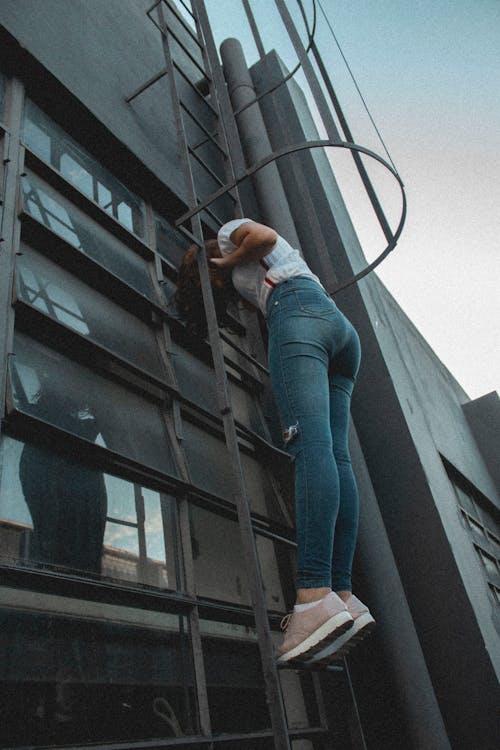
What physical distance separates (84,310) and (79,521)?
954 millimetres

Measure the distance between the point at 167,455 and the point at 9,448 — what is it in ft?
2.63

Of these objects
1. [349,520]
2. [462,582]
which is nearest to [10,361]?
[349,520]

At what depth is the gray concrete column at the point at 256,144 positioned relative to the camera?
4308 millimetres

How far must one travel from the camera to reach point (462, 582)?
2.95 metres

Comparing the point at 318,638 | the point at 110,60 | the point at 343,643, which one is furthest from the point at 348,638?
the point at 110,60

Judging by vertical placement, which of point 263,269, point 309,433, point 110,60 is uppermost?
point 110,60

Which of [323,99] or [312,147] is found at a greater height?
[323,99]

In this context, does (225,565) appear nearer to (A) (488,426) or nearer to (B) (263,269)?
(B) (263,269)

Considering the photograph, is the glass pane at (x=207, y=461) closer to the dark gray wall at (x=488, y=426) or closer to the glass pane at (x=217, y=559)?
the glass pane at (x=217, y=559)

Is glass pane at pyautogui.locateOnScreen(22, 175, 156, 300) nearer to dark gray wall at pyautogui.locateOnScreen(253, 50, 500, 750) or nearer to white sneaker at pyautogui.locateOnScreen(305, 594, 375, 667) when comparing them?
dark gray wall at pyautogui.locateOnScreen(253, 50, 500, 750)

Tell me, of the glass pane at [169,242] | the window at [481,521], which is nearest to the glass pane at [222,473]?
the glass pane at [169,242]

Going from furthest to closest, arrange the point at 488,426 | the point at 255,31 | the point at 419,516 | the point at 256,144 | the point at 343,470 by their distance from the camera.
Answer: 1. the point at 488,426
2. the point at 256,144
3. the point at 255,31
4. the point at 419,516
5. the point at 343,470

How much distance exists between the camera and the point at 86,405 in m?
2.17

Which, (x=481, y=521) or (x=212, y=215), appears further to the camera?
(x=481, y=521)
